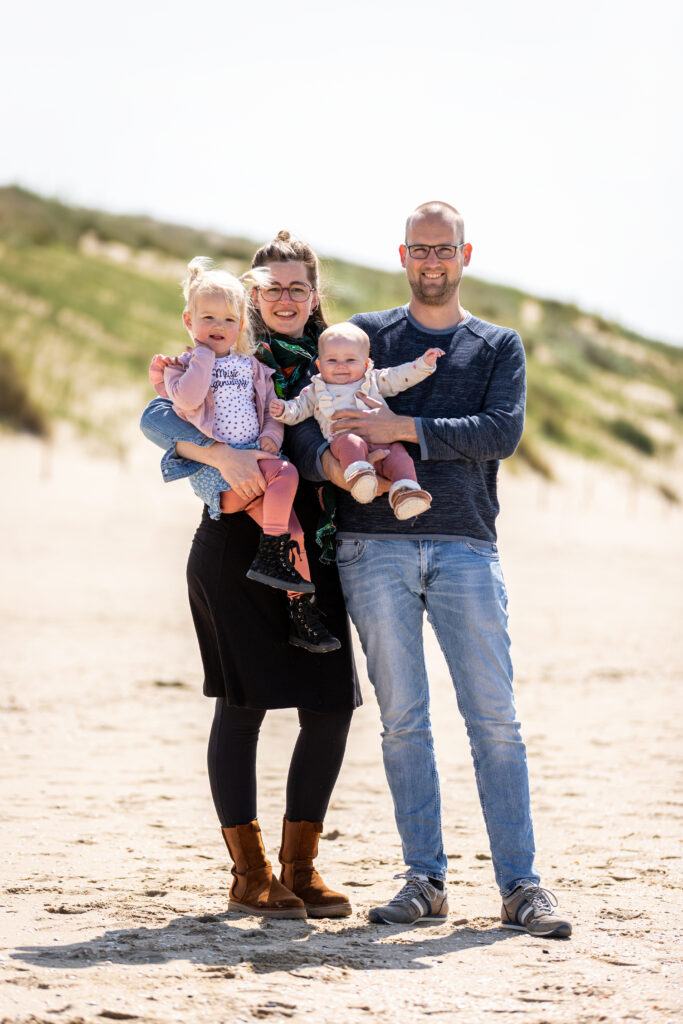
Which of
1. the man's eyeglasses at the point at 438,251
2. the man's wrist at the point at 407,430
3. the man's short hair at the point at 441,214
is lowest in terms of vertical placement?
the man's wrist at the point at 407,430

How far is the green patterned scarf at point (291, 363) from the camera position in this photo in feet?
11.6

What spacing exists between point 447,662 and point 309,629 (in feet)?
1.40

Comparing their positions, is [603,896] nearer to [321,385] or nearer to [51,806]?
[321,385]

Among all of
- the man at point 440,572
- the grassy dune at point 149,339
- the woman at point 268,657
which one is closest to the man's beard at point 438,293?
the man at point 440,572

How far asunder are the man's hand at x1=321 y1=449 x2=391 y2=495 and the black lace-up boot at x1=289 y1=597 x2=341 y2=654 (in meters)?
0.36

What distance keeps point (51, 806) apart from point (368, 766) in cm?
169

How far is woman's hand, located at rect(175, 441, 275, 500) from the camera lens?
3.35 m

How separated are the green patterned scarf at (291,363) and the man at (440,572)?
5 centimetres

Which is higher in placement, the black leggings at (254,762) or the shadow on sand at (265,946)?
the black leggings at (254,762)

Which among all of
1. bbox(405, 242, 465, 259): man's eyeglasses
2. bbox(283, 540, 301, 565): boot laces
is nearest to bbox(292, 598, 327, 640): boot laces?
bbox(283, 540, 301, 565): boot laces

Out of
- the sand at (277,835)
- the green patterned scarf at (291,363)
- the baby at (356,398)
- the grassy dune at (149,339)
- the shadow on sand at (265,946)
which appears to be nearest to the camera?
the sand at (277,835)

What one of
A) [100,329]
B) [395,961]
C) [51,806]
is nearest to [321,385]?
[395,961]

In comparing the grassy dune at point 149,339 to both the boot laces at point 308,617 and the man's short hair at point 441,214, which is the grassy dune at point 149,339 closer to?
the man's short hair at point 441,214

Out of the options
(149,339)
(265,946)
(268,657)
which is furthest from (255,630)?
(149,339)
